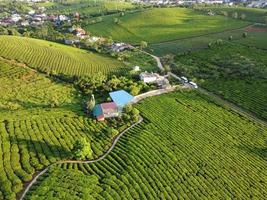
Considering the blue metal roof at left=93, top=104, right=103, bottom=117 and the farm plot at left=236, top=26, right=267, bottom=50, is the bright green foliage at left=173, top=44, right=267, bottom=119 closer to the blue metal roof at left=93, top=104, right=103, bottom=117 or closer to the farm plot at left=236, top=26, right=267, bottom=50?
the farm plot at left=236, top=26, right=267, bottom=50

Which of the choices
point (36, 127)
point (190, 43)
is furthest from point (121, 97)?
point (190, 43)

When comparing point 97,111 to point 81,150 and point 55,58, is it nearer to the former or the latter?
point 81,150

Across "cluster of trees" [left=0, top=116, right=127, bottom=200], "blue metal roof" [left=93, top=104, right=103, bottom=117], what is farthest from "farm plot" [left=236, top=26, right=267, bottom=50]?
"cluster of trees" [left=0, top=116, right=127, bottom=200]

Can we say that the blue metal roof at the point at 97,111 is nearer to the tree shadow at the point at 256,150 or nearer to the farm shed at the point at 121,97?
the farm shed at the point at 121,97

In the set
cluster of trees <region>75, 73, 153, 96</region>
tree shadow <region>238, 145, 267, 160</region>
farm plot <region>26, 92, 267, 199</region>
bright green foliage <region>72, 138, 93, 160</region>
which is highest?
bright green foliage <region>72, 138, 93, 160</region>

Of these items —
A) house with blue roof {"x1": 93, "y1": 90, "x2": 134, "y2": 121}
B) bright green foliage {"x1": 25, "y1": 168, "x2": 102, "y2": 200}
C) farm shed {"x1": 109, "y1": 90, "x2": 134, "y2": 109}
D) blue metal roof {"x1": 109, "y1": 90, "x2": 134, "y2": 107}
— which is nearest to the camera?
bright green foliage {"x1": 25, "y1": 168, "x2": 102, "y2": 200}

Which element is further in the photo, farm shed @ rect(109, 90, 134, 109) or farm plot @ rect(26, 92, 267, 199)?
farm shed @ rect(109, 90, 134, 109)
